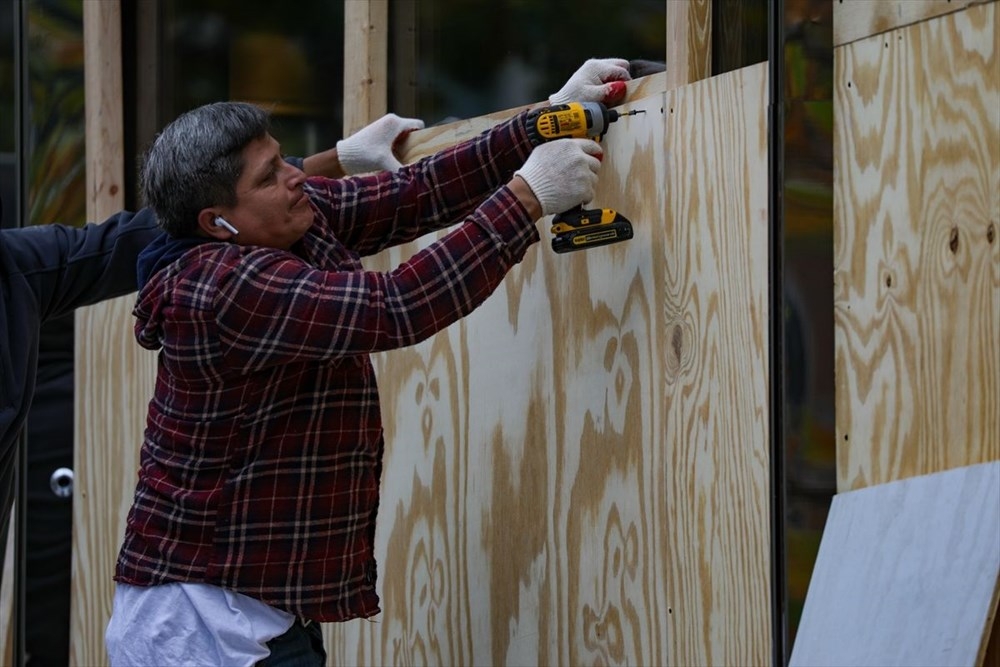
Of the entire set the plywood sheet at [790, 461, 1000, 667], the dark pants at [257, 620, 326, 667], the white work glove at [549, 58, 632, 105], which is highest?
the white work glove at [549, 58, 632, 105]

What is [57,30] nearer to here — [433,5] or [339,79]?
[339,79]

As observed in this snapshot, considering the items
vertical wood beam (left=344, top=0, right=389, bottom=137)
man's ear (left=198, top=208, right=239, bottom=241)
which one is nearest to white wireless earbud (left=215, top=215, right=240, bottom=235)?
man's ear (left=198, top=208, right=239, bottom=241)

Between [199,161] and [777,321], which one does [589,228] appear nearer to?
[777,321]

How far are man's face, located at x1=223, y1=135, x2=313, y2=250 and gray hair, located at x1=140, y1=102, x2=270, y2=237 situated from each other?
0.06ft

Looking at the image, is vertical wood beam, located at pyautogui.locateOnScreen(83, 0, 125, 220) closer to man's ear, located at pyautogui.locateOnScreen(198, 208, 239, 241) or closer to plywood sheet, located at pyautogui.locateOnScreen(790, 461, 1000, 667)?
man's ear, located at pyautogui.locateOnScreen(198, 208, 239, 241)

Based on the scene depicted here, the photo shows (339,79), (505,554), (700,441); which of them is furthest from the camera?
(339,79)

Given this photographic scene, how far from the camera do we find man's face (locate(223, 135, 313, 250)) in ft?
9.14

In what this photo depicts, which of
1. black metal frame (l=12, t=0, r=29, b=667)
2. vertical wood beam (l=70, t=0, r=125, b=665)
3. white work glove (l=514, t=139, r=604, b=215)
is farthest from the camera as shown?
black metal frame (l=12, t=0, r=29, b=667)

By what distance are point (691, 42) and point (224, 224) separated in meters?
0.95

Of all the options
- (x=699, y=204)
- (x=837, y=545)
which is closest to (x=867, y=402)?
(x=837, y=545)

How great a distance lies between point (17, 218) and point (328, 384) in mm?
2291

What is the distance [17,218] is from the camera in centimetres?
470

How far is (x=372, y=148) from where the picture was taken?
345 centimetres

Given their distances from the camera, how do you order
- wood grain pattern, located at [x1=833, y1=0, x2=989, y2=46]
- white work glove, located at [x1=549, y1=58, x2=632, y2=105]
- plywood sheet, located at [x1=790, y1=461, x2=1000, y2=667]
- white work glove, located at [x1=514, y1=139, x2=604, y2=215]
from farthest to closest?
white work glove, located at [x1=549, y1=58, x2=632, y2=105], white work glove, located at [x1=514, y1=139, x2=604, y2=215], wood grain pattern, located at [x1=833, y1=0, x2=989, y2=46], plywood sheet, located at [x1=790, y1=461, x2=1000, y2=667]
